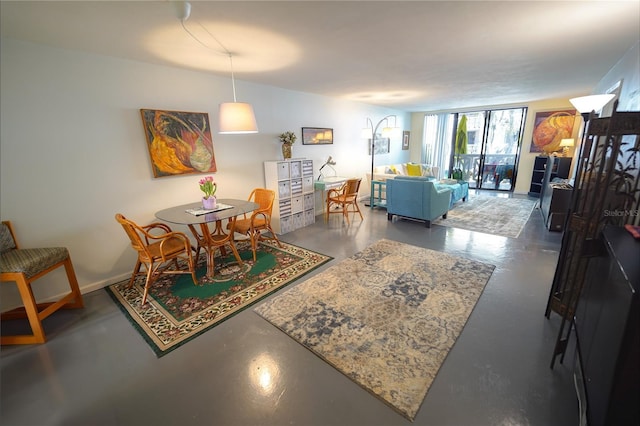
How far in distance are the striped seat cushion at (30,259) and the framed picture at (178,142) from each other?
120 cm

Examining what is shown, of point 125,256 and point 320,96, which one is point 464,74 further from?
point 125,256

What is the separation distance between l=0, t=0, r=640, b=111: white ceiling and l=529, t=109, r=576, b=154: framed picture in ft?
10.4

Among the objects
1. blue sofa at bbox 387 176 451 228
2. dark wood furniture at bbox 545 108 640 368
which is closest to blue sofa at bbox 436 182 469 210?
blue sofa at bbox 387 176 451 228

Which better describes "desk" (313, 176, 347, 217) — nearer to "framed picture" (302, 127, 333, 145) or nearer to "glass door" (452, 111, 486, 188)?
"framed picture" (302, 127, 333, 145)

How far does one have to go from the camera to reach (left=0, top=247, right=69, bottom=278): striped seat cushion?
6.37ft

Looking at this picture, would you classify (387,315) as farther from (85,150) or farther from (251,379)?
(85,150)

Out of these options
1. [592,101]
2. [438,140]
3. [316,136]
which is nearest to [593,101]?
[592,101]

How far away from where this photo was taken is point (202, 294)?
260cm

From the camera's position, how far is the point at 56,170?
2.42 metres

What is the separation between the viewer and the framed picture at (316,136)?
489 centimetres

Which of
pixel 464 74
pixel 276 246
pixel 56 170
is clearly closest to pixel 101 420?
pixel 56 170

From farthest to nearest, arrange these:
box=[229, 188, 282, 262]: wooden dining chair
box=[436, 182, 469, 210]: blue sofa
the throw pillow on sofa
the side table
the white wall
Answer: the throw pillow on sofa, the side table, box=[436, 182, 469, 210]: blue sofa, box=[229, 188, 282, 262]: wooden dining chair, the white wall

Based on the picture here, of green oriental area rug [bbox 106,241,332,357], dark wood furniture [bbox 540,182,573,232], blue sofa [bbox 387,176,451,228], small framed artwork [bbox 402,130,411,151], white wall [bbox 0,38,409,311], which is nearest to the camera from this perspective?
green oriental area rug [bbox 106,241,332,357]

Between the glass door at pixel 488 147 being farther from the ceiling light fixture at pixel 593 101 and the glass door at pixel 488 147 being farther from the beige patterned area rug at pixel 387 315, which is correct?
the beige patterned area rug at pixel 387 315
